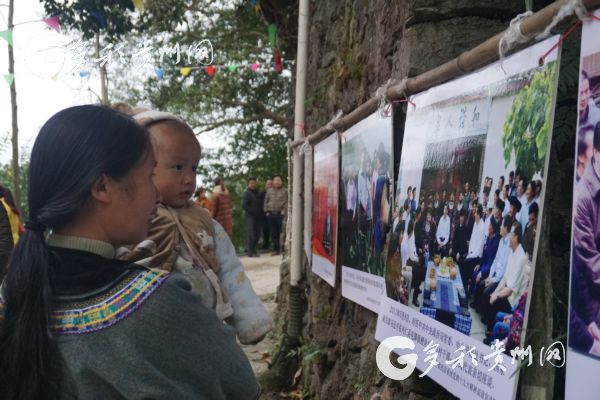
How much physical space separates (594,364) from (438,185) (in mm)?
900

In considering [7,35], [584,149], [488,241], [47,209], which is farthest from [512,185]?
[7,35]

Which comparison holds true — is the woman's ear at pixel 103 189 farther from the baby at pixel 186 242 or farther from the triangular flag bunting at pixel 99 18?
the triangular flag bunting at pixel 99 18

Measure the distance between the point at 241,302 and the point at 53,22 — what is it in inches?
156

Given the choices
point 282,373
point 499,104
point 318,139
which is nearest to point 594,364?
point 499,104

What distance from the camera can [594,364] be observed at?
48.8 inches

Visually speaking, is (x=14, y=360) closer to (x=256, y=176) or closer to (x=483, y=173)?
(x=483, y=173)

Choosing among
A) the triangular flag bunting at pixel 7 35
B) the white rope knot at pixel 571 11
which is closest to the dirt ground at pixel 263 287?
the triangular flag bunting at pixel 7 35

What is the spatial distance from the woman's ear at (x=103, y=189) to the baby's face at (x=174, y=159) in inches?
37.7

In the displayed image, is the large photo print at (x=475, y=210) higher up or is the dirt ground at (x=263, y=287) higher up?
the large photo print at (x=475, y=210)

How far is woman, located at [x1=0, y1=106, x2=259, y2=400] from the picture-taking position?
1.15 metres

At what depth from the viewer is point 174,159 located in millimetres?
2230

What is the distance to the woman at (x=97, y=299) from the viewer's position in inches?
45.4

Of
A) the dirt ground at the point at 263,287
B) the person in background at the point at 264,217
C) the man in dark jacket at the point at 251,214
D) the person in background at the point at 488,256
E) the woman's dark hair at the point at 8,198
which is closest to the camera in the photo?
the person in background at the point at 488,256

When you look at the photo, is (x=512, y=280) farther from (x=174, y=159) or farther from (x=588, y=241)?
(x=174, y=159)
